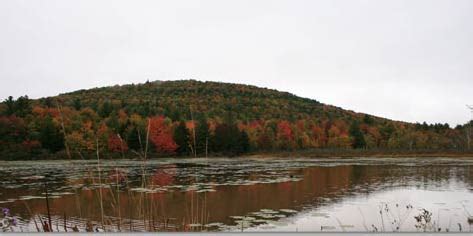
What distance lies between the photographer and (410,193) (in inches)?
321

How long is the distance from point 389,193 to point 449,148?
11.0 metres

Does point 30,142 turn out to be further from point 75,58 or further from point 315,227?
point 315,227

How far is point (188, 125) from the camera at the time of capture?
852 centimetres

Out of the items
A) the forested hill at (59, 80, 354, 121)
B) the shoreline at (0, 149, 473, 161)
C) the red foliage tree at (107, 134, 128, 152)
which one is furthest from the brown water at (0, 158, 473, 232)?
the shoreline at (0, 149, 473, 161)

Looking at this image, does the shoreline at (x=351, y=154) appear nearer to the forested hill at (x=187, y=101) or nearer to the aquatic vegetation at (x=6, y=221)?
the forested hill at (x=187, y=101)

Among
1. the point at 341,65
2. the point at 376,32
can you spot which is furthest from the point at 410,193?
the point at 376,32

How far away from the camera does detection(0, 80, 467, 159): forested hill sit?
24.9 ft

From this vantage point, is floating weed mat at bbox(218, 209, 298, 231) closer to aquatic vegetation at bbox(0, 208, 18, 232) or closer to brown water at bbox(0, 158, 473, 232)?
brown water at bbox(0, 158, 473, 232)

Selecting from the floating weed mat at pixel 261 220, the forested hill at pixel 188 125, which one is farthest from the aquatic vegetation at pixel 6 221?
the floating weed mat at pixel 261 220

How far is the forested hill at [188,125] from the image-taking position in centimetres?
759

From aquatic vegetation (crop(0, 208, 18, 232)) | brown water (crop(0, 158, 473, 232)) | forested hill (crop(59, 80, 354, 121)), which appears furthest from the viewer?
forested hill (crop(59, 80, 354, 121))

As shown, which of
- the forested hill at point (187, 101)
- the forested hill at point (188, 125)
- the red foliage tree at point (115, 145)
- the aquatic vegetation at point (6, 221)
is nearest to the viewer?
the aquatic vegetation at point (6, 221)

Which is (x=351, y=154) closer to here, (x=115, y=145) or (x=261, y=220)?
(x=115, y=145)

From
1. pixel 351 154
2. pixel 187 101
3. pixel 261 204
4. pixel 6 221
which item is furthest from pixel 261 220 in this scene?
pixel 351 154
